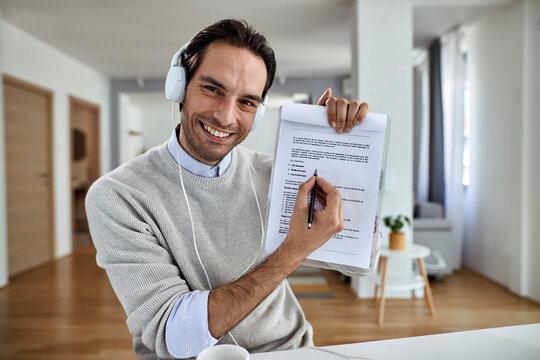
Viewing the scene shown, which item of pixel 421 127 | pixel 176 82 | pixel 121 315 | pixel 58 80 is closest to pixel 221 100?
pixel 176 82

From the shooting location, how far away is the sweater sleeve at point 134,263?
0.81 m

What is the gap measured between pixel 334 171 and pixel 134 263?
0.47m

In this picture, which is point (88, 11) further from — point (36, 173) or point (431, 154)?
point (431, 154)

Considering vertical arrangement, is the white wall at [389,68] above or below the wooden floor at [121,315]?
above

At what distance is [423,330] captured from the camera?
273 centimetres

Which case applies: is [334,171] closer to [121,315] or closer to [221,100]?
[221,100]

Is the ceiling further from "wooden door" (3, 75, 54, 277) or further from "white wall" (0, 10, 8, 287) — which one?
"wooden door" (3, 75, 54, 277)

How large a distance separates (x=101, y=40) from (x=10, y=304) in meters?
3.10

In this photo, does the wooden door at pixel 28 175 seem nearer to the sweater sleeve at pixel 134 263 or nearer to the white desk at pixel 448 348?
the sweater sleeve at pixel 134 263

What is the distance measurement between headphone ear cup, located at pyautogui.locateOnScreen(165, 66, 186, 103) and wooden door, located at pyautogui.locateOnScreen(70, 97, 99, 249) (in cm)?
506

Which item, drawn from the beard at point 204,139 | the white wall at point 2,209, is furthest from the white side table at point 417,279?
the white wall at point 2,209

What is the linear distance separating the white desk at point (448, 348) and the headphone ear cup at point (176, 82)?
67 centimetres

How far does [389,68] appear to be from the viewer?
3404mm

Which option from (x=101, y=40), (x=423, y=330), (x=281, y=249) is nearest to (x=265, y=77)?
(x=281, y=249)
